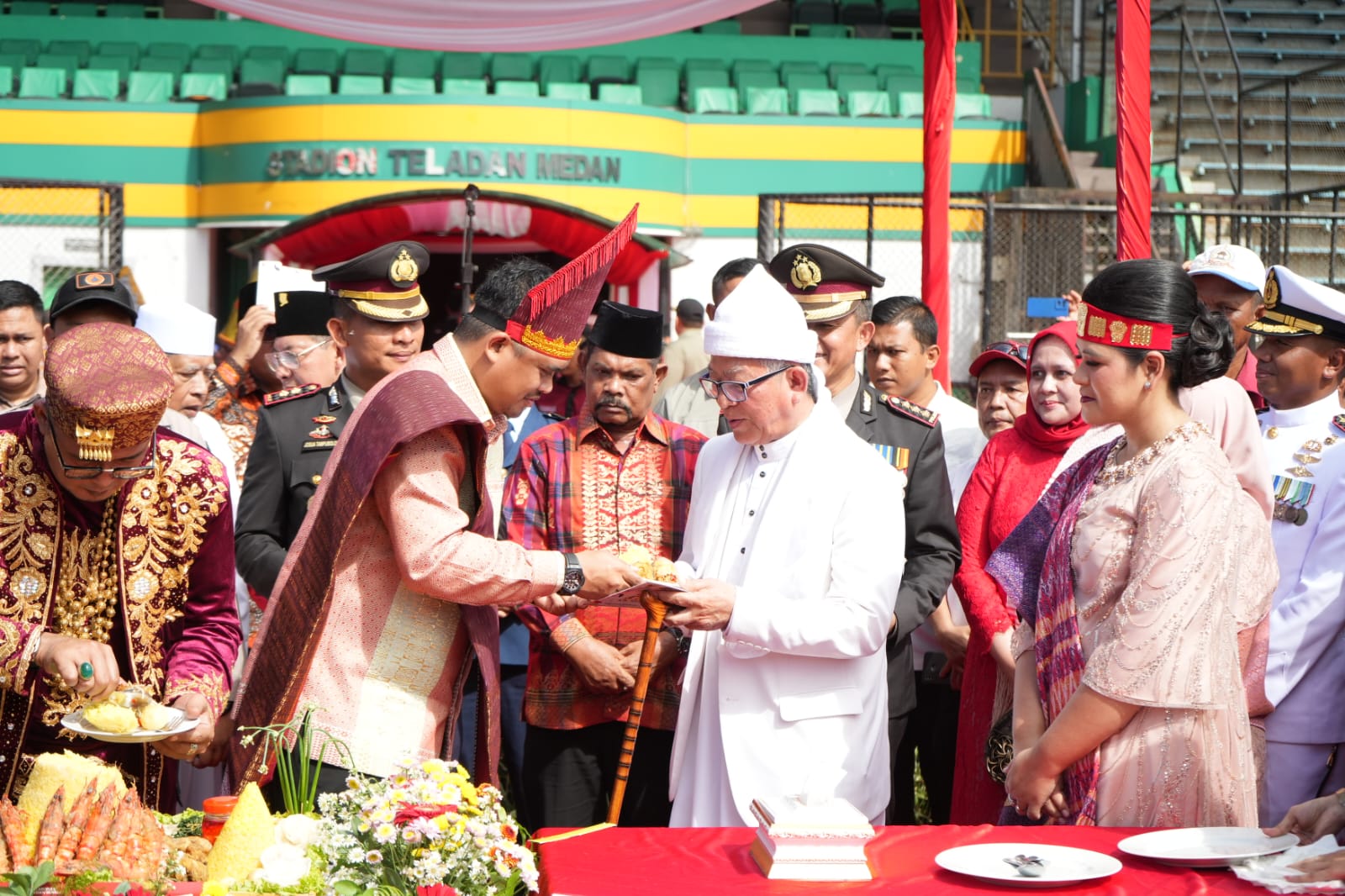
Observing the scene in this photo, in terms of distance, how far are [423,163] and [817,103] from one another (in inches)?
186

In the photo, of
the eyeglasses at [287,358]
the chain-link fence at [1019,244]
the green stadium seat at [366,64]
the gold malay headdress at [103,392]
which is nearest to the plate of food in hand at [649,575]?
the gold malay headdress at [103,392]

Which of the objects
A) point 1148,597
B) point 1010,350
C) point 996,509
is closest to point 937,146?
point 1010,350

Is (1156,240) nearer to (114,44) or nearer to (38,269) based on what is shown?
(38,269)

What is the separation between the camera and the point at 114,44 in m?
16.6

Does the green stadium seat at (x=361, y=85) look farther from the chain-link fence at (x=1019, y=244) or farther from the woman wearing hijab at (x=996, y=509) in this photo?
the woman wearing hijab at (x=996, y=509)

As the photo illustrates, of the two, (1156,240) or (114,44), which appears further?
(114,44)

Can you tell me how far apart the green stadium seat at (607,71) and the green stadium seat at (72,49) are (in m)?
5.92

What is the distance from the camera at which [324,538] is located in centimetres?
284

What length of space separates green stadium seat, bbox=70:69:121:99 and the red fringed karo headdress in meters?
13.9

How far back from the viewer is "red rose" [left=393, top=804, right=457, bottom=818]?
2219 millimetres

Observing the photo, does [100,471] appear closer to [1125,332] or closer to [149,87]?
[1125,332]

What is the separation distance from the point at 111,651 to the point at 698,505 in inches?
53.9

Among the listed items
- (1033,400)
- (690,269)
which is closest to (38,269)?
(690,269)

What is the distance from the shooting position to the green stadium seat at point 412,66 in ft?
53.7
